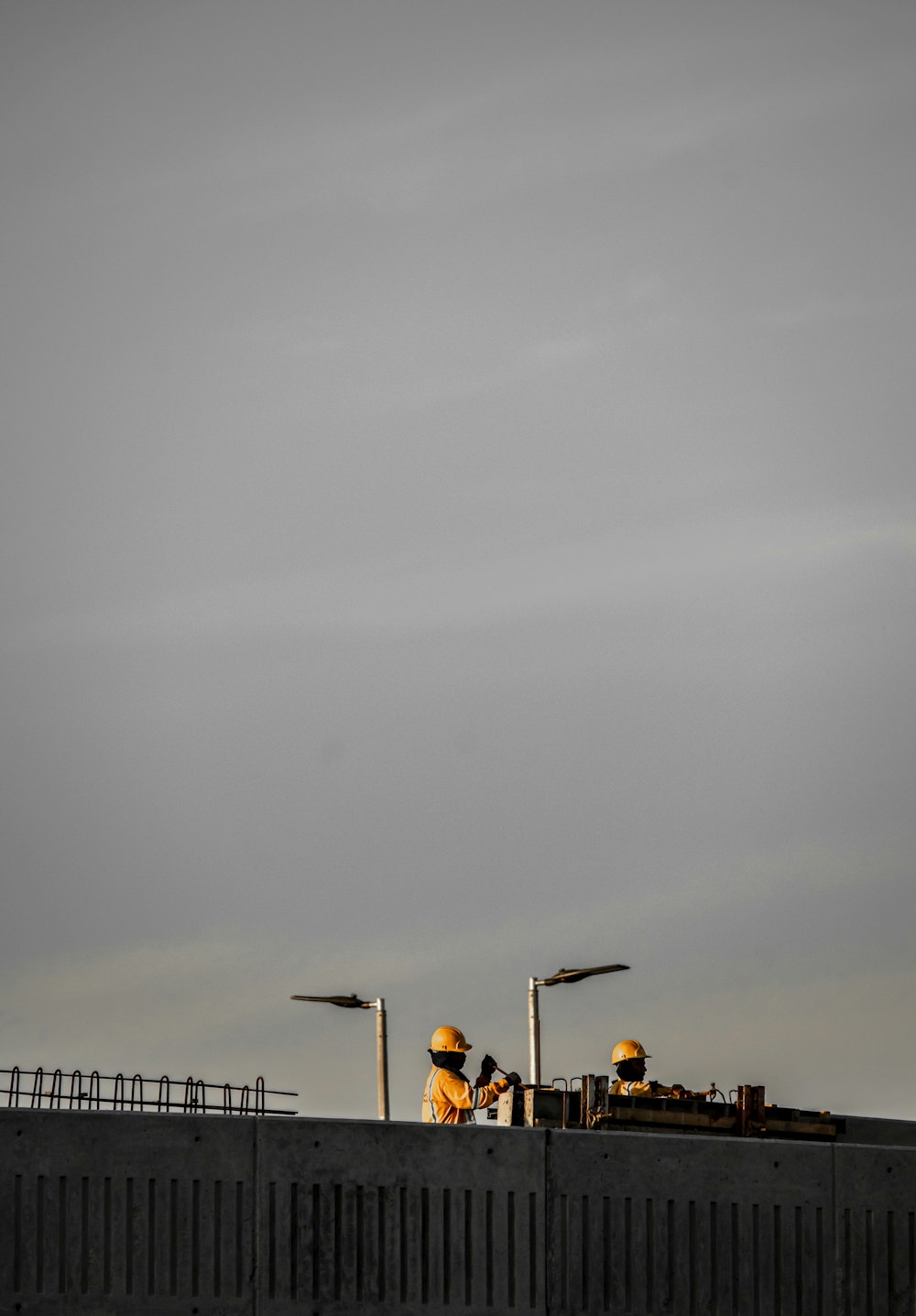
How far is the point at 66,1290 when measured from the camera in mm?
18141

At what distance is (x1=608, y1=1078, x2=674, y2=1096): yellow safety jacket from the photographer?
24.5m

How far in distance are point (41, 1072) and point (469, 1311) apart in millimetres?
9446

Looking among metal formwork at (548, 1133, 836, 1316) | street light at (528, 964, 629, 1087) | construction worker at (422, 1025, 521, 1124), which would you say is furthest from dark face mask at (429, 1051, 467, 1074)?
street light at (528, 964, 629, 1087)

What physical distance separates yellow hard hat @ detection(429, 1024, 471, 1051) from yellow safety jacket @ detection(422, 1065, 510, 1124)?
1.32 meters

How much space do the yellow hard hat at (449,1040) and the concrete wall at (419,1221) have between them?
16.2ft

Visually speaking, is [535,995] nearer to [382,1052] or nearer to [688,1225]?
[382,1052]

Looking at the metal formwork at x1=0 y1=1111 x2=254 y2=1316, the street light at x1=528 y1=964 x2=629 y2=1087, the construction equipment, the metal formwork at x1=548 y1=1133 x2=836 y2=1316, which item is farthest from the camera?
the street light at x1=528 y1=964 x2=629 y2=1087

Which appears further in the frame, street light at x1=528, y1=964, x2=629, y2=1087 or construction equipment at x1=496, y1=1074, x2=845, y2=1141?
street light at x1=528, y1=964, x2=629, y2=1087

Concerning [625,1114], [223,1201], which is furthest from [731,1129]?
[223,1201]

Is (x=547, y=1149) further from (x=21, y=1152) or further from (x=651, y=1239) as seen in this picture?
(x=21, y=1152)

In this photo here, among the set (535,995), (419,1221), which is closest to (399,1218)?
(419,1221)

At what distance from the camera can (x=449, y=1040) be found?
24125 millimetres

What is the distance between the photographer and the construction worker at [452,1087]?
22.1 meters

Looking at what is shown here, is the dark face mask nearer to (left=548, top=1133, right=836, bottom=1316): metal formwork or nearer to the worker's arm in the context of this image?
the worker's arm
